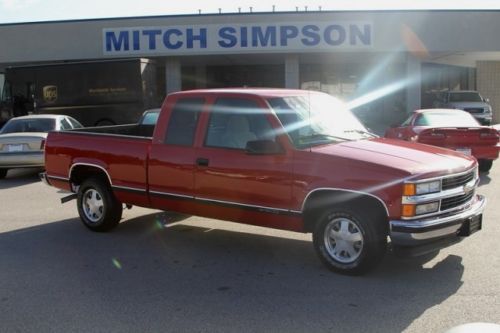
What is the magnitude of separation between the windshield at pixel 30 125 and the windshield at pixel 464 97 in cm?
1765

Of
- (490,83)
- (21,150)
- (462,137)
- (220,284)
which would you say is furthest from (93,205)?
(490,83)

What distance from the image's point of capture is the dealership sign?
998 inches

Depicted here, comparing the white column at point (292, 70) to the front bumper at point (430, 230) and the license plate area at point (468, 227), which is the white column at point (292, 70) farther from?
the front bumper at point (430, 230)

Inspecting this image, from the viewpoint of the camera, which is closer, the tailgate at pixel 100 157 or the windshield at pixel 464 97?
the tailgate at pixel 100 157

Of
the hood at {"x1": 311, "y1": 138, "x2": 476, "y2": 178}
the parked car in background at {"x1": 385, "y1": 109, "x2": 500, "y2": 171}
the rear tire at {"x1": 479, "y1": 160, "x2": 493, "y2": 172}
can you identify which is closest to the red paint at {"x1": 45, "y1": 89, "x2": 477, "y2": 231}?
the hood at {"x1": 311, "y1": 138, "x2": 476, "y2": 178}

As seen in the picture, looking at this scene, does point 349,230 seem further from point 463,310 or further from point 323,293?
point 463,310

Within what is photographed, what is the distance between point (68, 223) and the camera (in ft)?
26.4

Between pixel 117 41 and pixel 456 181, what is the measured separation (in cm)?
2333

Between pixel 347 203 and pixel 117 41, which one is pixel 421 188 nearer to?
pixel 347 203

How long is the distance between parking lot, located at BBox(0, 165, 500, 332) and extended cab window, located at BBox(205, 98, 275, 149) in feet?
4.15

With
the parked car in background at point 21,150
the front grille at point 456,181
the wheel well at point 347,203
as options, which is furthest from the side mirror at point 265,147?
the parked car in background at point 21,150

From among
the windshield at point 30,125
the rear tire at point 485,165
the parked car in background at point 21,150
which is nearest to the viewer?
the rear tire at point 485,165

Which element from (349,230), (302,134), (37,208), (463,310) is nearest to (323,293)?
(349,230)

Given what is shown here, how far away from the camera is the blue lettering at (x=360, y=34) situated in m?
25.3
